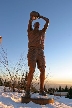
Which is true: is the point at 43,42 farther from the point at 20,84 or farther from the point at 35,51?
the point at 20,84

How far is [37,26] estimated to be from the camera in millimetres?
6320

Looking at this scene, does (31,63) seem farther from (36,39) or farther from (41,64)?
(36,39)

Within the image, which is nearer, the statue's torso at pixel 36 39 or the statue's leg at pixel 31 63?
the statue's leg at pixel 31 63

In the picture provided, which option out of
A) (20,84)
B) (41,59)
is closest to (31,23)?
(41,59)

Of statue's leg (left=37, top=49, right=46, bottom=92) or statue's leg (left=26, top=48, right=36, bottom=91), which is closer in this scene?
statue's leg (left=26, top=48, right=36, bottom=91)

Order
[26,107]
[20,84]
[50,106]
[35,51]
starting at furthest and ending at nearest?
A: [20,84] < [35,51] < [50,106] < [26,107]

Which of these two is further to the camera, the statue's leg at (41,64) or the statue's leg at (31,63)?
the statue's leg at (41,64)

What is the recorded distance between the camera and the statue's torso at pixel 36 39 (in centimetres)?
609

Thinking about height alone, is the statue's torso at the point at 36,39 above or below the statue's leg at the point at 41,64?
above

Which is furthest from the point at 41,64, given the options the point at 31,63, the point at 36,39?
the point at 36,39

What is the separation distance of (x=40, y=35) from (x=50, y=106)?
1776mm

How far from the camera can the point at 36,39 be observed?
6.10m

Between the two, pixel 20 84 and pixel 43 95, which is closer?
pixel 43 95

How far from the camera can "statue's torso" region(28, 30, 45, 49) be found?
609 centimetres
